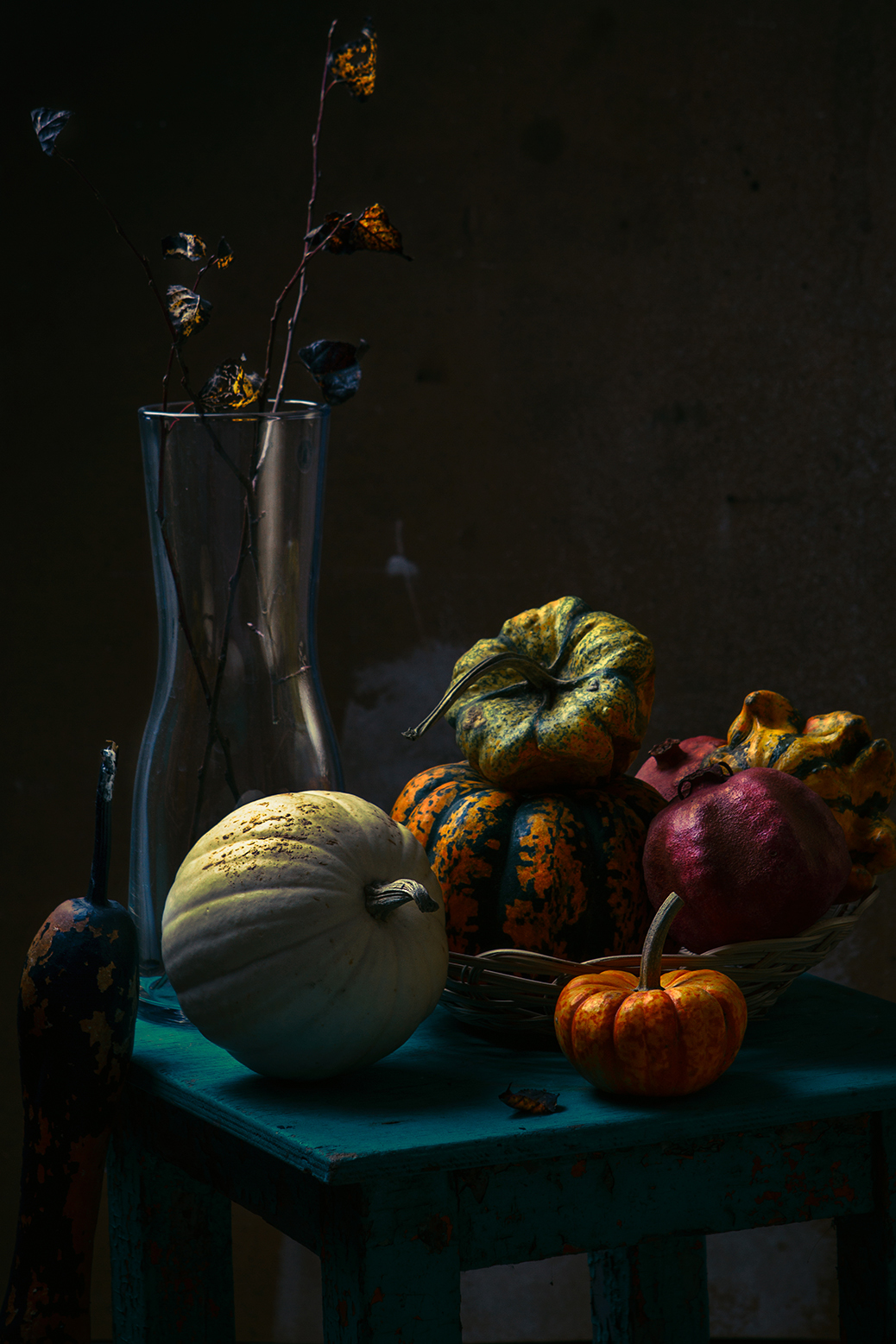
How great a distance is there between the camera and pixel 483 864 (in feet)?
3.51

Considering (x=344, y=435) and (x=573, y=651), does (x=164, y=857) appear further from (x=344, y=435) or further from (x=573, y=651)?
(x=344, y=435)

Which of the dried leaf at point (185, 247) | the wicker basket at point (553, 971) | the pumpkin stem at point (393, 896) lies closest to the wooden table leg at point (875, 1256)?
the wicker basket at point (553, 971)

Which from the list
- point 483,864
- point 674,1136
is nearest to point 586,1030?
point 674,1136

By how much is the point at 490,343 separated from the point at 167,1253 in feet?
4.59

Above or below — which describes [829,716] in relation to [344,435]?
below

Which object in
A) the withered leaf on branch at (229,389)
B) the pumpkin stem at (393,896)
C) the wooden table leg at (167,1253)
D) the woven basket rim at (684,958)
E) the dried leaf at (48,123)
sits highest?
the dried leaf at (48,123)

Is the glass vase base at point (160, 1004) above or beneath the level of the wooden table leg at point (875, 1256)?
above

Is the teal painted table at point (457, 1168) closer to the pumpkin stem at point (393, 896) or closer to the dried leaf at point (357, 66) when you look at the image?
the pumpkin stem at point (393, 896)

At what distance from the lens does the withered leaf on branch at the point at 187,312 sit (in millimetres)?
1111

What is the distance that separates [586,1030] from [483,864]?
0.21 metres

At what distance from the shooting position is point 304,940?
35.3 inches

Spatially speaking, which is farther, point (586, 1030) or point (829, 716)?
point (829, 716)

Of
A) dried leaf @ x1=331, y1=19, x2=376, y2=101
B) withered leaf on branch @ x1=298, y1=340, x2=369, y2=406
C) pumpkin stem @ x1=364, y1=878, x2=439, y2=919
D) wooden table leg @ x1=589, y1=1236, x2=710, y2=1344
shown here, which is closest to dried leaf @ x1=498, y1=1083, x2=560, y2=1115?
pumpkin stem @ x1=364, y1=878, x2=439, y2=919

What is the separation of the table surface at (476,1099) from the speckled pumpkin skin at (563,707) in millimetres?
214
